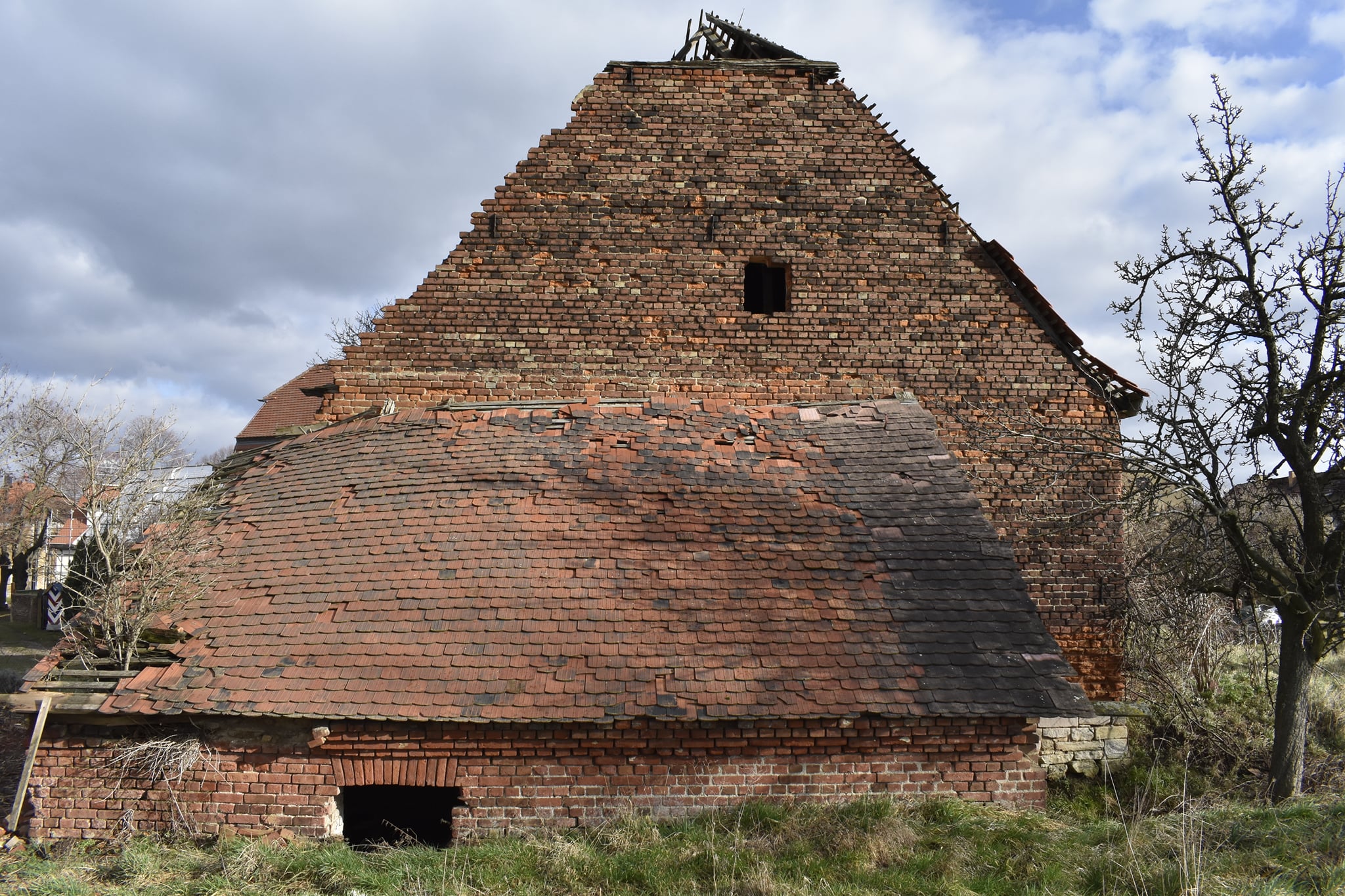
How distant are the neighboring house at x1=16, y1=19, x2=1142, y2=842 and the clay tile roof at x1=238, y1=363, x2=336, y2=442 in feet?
59.5

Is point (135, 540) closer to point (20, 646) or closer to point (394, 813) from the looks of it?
point (394, 813)

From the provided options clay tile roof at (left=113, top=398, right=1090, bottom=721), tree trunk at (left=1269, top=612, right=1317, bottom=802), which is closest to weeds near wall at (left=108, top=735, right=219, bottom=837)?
clay tile roof at (left=113, top=398, right=1090, bottom=721)

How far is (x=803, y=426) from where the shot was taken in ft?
27.6

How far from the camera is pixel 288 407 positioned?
27125mm

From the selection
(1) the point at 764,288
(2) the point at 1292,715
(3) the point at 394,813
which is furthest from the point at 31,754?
(2) the point at 1292,715

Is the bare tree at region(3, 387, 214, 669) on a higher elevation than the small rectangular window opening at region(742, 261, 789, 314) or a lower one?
lower

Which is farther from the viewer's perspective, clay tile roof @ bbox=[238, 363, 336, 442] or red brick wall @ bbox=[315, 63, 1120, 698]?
clay tile roof @ bbox=[238, 363, 336, 442]

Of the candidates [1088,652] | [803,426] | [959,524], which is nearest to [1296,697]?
[1088,652]

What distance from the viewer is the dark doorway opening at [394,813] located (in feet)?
22.4

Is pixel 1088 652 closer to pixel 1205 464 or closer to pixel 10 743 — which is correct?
pixel 1205 464

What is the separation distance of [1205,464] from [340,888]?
7950mm

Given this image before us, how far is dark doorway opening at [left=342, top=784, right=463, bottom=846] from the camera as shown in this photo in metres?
6.82

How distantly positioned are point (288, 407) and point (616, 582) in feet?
82.0

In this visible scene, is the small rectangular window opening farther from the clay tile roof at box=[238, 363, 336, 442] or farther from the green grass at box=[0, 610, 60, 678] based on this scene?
the clay tile roof at box=[238, 363, 336, 442]
